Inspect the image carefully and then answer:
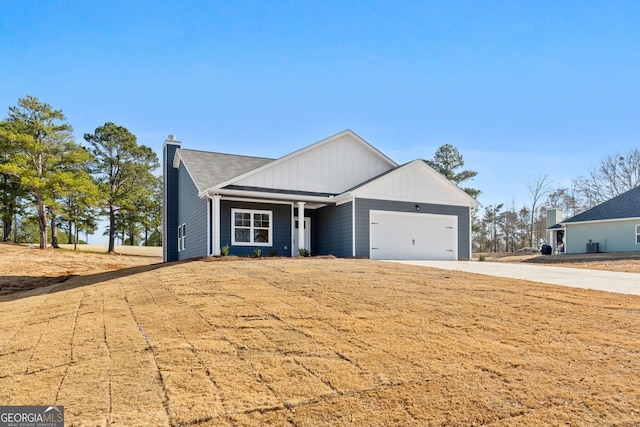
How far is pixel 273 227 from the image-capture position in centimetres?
1675

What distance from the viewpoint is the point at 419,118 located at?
18.2m

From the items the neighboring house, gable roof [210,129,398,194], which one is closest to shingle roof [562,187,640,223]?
the neighboring house

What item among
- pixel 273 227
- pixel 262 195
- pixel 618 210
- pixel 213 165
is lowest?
pixel 273 227

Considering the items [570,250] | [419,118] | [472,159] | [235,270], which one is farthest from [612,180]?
[235,270]

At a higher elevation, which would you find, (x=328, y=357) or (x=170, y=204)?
(x=170, y=204)

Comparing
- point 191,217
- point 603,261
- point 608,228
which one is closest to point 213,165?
point 191,217

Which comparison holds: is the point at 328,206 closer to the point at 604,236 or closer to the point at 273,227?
the point at 273,227

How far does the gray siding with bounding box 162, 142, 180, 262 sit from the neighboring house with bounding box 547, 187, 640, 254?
27.0 metres

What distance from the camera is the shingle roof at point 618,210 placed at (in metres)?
27.1

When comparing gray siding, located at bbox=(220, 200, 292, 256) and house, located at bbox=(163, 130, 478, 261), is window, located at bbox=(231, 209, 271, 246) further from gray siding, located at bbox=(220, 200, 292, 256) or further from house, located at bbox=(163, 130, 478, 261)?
gray siding, located at bbox=(220, 200, 292, 256)

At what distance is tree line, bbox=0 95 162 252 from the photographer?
2759cm

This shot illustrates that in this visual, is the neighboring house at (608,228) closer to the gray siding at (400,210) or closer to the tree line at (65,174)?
the gray siding at (400,210)

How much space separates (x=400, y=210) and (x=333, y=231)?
290 cm

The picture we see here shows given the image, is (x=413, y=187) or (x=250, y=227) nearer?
(x=250, y=227)
